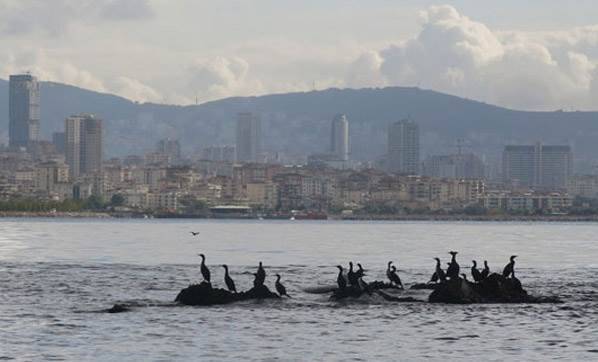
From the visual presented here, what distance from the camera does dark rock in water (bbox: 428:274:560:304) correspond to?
55.8 meters

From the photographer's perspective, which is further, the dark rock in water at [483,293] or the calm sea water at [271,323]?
the dark rock in water at [483,293]

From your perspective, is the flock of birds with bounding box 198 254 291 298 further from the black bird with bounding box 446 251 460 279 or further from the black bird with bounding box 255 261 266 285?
the black bird with bounding box 446 251 460 279

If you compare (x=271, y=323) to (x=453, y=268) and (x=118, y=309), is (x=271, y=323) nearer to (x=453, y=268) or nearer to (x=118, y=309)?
(x=118, y=309)

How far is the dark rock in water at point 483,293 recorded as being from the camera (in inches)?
2195

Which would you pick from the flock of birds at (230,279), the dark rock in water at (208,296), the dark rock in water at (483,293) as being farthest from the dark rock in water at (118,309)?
the dark rock in water at (483,293)

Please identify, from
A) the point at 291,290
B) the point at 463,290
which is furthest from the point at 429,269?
the point at 463,290

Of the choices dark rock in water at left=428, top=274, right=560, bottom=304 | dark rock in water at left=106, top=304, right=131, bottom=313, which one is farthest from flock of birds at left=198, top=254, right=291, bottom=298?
Result: dark rock in water at left=428, top=274, right=560, bottom=304

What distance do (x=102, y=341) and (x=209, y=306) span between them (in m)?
10.1

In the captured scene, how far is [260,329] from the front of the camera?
47.2 metres

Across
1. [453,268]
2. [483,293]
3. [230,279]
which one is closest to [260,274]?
[230,279]

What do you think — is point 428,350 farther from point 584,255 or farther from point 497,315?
point 584,255

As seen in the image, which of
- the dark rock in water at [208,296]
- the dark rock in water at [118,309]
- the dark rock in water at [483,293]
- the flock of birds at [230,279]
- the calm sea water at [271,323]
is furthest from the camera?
the dark rock in water at [483,293]

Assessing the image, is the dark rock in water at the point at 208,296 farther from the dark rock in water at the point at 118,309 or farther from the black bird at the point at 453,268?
the black bird at the point at 453,268

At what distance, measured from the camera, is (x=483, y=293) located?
187 feet
